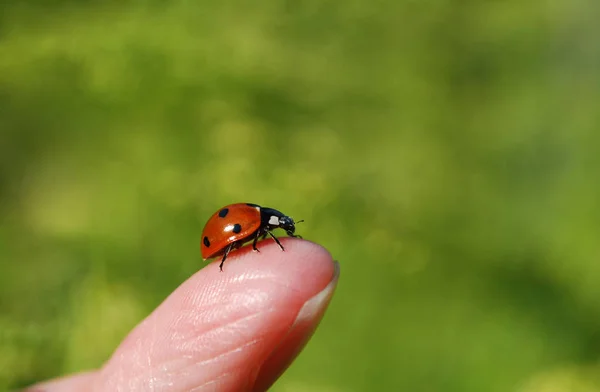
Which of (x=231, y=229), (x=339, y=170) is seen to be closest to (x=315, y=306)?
(x=231, y=229)

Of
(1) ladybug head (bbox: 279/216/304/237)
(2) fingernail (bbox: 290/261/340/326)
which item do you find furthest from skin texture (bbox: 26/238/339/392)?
(1) ladybug head (bbox: 279/216/304/237)

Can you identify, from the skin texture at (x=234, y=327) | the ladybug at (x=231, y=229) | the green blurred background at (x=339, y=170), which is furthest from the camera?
the green blurred background at (x=339, y=170)

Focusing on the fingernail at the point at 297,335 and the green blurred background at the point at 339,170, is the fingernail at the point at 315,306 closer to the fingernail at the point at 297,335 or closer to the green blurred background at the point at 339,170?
the fingernail at the point at 297,335

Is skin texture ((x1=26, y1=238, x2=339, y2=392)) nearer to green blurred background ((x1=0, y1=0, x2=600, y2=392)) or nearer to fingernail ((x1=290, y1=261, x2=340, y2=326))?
fingernail ((x1=290, y1=261, x2=340, y2=326))

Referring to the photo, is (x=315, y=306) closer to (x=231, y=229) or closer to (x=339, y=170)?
(x=231, y=229)

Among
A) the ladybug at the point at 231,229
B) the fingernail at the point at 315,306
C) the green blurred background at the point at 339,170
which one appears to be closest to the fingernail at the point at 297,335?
the fingernail at the point at 315,306

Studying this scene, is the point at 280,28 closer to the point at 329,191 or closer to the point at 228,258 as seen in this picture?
the point at 329,191
